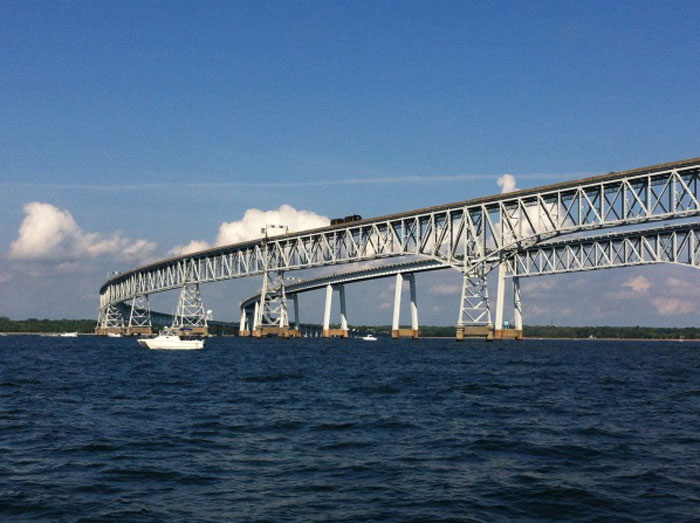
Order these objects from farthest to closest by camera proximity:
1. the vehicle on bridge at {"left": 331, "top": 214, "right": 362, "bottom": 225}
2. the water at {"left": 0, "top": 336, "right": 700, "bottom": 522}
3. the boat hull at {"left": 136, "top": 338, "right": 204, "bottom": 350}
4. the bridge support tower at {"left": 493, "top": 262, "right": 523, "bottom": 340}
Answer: the vehicle on bridge at {"left": 331, "top": 214, "right": 362, "bottom": 225} < the bridge support tower at {"left": 493, "top": 262, "right": 523, "bottom": 340} < the boat hull at {"left": 136, "top": 338, "right": 204, "bottom": 350} < the water at {"left": 0, "top": 336, "right": 700, "bottom": 522}

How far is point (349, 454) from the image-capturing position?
1847 centimetres

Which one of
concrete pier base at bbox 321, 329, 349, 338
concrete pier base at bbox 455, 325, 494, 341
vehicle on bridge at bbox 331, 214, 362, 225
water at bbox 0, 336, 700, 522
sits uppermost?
vehicle on bridge at bbox 331, 214, 362, 225

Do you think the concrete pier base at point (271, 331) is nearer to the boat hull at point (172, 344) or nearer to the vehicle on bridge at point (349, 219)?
the vehicle on bridge at point (349, 219)

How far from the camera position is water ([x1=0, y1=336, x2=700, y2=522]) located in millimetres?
13516

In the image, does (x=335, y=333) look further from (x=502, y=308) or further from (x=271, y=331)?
(x=502, y=308)

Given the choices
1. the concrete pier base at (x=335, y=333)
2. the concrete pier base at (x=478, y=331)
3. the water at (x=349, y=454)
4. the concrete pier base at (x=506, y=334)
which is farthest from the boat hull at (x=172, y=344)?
the concrete pier base at (x=335, y=333)

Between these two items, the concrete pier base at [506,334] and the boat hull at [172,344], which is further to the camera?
the concrete pier base at [506,334]

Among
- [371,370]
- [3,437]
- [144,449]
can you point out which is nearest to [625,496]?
[144,449]

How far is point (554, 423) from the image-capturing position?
931 inches

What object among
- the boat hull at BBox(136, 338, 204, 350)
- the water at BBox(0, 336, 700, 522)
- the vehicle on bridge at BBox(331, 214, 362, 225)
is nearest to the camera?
the water at BBox(0, 336, 700, 522)

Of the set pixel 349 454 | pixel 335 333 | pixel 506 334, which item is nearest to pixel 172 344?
pixel 506 334

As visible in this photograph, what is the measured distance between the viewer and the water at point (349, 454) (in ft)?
44.3

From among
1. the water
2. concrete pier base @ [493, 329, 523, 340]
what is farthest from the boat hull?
the water

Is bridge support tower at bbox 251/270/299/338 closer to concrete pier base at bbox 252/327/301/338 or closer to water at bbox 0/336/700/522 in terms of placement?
concrete pier base at bbox 252/327/301/338
